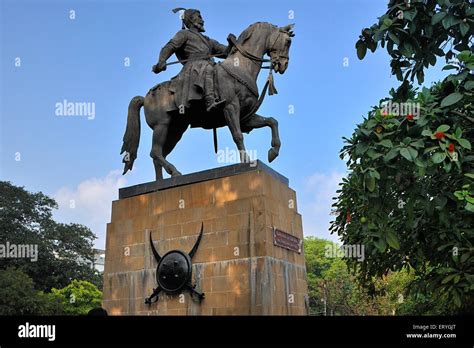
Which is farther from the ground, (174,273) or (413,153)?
(413,153)

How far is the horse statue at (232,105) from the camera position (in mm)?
10938

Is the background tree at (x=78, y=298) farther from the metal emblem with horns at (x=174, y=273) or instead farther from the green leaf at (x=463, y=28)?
the green leaf at (x=463, y=28)

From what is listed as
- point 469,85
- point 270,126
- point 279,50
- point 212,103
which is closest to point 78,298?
point 270,126

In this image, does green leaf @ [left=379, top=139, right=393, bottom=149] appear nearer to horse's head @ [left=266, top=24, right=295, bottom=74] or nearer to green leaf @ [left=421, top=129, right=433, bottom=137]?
green leaf @ [left=421, top=129, right=433, bottom=137]

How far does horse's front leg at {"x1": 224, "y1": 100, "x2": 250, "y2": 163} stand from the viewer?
10734 millimetres

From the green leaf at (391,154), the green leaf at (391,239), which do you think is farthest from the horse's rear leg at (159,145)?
the green leaf at (391,154)

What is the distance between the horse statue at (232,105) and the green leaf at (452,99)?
4.57 meters

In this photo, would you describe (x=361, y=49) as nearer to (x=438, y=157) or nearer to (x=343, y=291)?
(x=438, y=157)

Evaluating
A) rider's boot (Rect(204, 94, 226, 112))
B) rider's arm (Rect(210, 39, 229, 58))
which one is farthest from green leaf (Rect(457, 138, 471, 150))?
rider's arm (Rect(210, 39, 229, 58))

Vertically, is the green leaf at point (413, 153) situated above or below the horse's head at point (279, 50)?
below

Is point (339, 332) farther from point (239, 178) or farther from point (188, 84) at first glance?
point (188, 84)

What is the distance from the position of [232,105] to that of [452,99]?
497cm

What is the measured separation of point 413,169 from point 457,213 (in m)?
1.97

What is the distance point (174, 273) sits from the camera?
1028 cm
